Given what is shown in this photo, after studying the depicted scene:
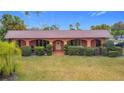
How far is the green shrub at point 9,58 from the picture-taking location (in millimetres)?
5992

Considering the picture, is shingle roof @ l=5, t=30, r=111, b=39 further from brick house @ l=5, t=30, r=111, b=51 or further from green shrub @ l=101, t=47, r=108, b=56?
green shrub @ l=101, t=47, r=108, b=56

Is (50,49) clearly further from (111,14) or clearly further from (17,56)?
(111,14)

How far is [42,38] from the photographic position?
609cm

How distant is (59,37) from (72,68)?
51cm

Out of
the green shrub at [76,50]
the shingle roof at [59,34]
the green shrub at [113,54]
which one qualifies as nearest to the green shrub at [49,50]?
the shingle roof at [59,34]

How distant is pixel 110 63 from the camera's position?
610 centimetres

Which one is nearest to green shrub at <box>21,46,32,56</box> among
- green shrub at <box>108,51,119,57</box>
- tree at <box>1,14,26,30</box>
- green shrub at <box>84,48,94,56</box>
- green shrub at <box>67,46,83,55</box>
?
tree at <box>1,14,26,30</box>

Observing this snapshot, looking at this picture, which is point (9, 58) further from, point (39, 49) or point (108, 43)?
point (108, 43)

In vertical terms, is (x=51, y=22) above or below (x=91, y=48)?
above

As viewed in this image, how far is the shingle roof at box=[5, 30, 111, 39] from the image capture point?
607 centimetres
